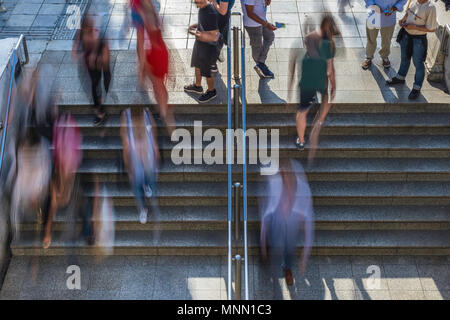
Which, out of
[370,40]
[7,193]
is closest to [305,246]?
[370,40]

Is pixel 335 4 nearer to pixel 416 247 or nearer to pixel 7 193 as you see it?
pixel 416 247

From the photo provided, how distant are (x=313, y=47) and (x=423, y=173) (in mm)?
2422

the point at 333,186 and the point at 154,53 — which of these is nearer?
the point at 154,53

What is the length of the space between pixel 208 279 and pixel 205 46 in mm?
3222

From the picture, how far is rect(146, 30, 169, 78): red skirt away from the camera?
766 centimetres

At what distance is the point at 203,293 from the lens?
705 cm

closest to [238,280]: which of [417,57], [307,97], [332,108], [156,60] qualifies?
[307,97]

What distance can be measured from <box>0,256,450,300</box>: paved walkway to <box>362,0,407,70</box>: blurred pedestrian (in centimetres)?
328

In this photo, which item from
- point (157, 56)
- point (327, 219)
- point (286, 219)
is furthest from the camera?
point (157, 56)

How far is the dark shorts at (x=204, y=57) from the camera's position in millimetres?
7859

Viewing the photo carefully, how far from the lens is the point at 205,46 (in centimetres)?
784

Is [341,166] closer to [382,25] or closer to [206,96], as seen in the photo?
Answer: [206,96]

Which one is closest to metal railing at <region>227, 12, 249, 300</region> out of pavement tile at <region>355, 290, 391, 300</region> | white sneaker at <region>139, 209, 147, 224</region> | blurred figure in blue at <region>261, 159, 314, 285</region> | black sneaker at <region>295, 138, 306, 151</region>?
blurred figure in blue at <region>261, 159, 314, 285</region>

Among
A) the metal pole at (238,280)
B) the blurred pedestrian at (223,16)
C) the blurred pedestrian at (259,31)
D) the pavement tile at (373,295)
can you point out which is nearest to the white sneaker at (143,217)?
the metal pole at (238,280)
